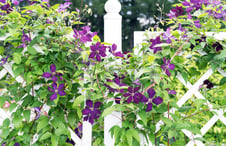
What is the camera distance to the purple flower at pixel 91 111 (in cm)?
132

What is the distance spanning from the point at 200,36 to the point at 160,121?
54cm

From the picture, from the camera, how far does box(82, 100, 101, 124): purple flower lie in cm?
132

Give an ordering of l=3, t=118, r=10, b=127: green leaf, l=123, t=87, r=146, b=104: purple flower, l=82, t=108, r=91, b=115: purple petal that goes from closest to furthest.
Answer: l=123, t=87, r=146, b=104: purple flower, l=82, t=108, r=91, b=115: purple petal, l=3, t=118, r=10, b=127: green leaf

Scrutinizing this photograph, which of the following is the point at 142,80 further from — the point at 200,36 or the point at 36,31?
the point at 36,31

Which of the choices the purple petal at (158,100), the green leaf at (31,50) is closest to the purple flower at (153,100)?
the purple petal at (158,100)

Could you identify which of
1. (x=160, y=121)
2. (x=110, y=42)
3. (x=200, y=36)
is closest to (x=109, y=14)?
(x=110, y=42)

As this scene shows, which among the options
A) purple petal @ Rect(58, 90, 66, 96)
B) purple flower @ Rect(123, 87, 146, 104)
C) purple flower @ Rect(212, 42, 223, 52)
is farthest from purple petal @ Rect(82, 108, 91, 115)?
purple flower @ Rect(212, 42, 223, 52)

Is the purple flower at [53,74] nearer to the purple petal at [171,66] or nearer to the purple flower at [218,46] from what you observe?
the purple petal at [171,66]

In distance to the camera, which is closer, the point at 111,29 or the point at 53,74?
the point at 53,74

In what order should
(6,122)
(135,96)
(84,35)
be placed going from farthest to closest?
(6,122) → (84,35) → (135,96)

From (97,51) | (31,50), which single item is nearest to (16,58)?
(31,50)

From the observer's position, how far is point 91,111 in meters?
1.33

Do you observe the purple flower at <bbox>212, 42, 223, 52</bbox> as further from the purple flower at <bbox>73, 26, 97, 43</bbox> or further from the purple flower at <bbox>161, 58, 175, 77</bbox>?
the purple flower at <bbox>73, 26, 97, 43</bbox>

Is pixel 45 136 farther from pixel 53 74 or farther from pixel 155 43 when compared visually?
pixel 155 43
